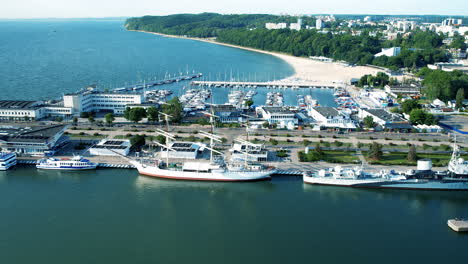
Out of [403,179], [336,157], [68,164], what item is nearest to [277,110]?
[336,157]

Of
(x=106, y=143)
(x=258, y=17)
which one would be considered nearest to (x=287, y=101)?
(x=106, y=143)

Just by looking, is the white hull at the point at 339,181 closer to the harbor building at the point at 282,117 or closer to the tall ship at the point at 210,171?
the tall ship at the point at 210,171

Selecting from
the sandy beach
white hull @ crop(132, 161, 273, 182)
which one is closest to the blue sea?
the sandy beach

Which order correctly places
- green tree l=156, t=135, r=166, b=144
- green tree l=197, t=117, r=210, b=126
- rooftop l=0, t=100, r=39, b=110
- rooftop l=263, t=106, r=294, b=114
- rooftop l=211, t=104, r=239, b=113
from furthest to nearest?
1. rooftop l=211, t=104, r=239, b=113
2. rooftop l=263, t=106, r=294, b=114
3. rooftop l=0, t=100, r=39, b=110
4. green tree l=197, t=117, r=210, b=126
5. green tree l=156, t=135, r=166, b=144

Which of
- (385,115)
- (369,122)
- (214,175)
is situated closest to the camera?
(214,175)

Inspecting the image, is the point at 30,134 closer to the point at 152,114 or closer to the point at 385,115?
the point at 152,114

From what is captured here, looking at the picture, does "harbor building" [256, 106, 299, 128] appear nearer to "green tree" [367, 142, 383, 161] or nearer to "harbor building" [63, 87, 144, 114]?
"green tree" [367, 142, 383, 161]
